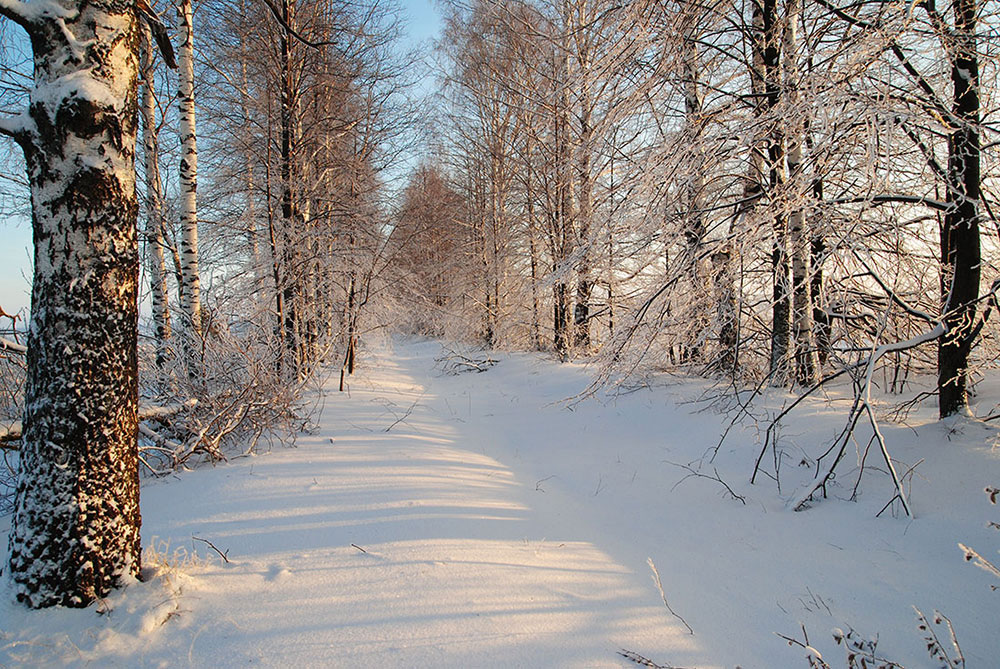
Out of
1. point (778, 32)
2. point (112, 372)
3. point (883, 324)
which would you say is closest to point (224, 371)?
point (112, 372)

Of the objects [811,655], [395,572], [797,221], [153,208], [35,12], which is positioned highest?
[153,208]

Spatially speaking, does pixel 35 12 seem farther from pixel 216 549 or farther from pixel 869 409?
pixel 869 409

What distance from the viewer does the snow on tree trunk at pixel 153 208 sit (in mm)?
7587

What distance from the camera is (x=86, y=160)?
2.38 meters

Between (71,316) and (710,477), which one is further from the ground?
(71,316)

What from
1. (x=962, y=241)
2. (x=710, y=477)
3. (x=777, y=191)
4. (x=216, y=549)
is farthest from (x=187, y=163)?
(x=962, y=241)

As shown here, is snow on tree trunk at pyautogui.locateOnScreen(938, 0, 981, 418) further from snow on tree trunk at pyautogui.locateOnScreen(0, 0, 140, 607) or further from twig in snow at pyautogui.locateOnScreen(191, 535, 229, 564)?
snow on tree trunk at pyautogui.locateOnScreen(0, 0, 140, 607)

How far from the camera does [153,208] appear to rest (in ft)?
26.6

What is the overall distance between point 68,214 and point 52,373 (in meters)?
0.77

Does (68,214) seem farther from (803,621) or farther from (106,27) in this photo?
(803,621)

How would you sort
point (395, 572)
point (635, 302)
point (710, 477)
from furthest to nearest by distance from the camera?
point (635, 302) → point (710, 477) → point (395, 572)

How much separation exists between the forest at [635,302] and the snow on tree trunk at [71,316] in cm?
1

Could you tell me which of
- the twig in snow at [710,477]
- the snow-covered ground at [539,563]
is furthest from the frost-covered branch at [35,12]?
the twig in snow at [710,477]

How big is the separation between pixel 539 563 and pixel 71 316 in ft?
9.73
